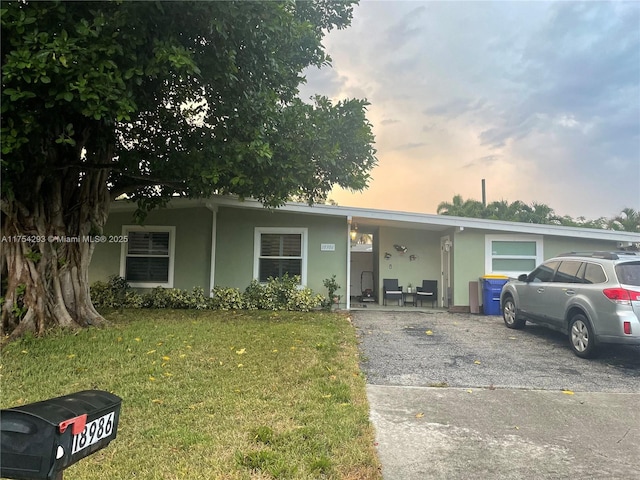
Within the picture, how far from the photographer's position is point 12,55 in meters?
4.04

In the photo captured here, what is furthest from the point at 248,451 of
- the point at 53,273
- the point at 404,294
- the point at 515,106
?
the point at 515,106

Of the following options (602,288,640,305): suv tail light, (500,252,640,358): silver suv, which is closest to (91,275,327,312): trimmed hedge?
(500,252,640,358): silver suv

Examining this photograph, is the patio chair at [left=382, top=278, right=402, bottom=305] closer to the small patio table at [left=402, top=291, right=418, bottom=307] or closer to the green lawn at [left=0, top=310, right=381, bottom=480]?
the small patio table at [left=402, top=291, right=418, bottom=307]

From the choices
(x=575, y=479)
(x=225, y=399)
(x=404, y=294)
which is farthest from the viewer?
(x=404, y=294)

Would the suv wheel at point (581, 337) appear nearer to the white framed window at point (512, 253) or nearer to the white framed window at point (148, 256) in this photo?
the white framed window at point (512, 253)

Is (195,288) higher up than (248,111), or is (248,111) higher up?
(248,111)

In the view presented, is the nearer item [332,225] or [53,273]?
[53,273]

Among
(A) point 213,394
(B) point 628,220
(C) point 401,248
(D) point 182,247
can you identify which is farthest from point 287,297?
(B) point 628,220

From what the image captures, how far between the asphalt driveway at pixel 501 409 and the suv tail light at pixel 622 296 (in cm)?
93

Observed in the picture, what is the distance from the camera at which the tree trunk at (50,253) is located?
642cm

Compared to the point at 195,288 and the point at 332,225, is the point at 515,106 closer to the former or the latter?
the point at 332,225

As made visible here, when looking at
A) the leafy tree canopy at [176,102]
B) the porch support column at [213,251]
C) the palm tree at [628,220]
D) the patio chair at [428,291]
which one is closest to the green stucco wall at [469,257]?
the patio chair at [428,291]

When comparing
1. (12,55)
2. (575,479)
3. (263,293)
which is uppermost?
(12,55)

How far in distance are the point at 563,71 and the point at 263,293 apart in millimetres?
10363
